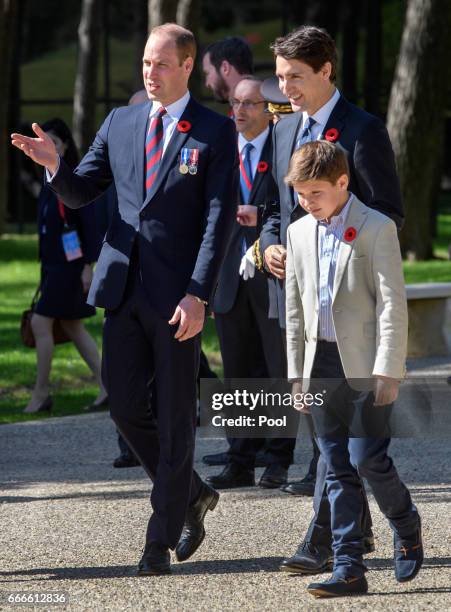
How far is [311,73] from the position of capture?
17.4 ft

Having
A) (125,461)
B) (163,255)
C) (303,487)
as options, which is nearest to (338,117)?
(163,255)

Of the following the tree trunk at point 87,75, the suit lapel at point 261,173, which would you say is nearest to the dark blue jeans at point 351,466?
the suit lapel at point 261,173

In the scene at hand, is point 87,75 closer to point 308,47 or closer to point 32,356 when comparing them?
point 32,356

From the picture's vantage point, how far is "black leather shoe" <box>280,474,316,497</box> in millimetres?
6516

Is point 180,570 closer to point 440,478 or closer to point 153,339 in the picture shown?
point 153,339

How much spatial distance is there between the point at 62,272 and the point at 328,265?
14.5 feet

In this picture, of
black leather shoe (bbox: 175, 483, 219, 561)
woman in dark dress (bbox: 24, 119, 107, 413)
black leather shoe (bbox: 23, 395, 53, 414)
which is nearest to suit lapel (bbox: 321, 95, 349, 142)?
black leather shoe (bbox: 175, 483, 219, 561)

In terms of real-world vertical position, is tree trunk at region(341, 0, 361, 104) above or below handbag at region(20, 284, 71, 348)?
above

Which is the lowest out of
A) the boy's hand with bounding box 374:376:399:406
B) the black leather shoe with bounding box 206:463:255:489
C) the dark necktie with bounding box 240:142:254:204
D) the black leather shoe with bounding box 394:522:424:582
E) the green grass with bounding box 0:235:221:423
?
the green grass with bounding box 0:235:221:423

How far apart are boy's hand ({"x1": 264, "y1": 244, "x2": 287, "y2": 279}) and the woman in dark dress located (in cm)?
288

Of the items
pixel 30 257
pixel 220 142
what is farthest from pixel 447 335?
pixel 30 257

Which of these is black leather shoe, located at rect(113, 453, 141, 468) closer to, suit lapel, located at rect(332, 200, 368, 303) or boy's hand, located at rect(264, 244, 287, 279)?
boy's hand, located at rect(264, 244, 287, 279)

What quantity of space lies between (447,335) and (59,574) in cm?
722

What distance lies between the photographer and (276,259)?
5902mm
